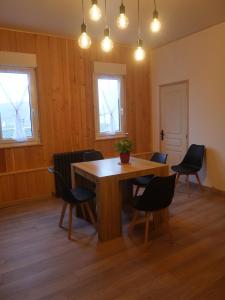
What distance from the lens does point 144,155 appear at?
18.3 feet

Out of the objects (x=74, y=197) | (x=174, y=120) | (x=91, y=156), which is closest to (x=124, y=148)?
(x=91, y=156)

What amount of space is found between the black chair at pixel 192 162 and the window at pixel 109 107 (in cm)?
142

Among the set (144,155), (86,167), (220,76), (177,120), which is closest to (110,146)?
(144,155)

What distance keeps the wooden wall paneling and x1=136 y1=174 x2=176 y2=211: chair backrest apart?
233 centimetres

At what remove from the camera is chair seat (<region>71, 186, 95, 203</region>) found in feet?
9.60

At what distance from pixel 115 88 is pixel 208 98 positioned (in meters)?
1.83

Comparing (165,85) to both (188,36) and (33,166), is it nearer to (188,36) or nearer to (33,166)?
(188,36)

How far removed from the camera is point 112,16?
3.62 meters

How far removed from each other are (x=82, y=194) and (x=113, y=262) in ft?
3.16

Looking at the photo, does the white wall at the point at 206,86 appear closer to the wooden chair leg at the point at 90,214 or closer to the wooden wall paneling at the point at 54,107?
the wooden wall paneling at the point at 54,107

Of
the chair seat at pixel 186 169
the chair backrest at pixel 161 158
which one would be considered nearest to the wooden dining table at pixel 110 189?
the chair backrest at pixel 161 158

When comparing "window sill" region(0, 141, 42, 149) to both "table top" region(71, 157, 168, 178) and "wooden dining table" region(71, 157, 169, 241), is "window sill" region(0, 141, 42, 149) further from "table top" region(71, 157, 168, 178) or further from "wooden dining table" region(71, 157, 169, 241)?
"wooden dining table" region(71, 157, 169, 241)

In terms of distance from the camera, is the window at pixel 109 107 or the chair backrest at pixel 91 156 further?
the window at pixel 109 107

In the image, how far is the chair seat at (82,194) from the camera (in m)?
2.93
